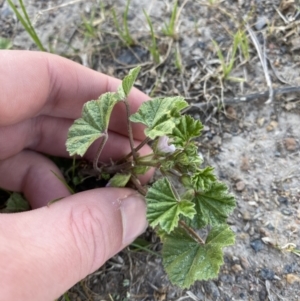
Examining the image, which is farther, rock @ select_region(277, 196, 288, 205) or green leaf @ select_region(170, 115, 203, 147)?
rock @ select_region(277, 196, 288, 205)

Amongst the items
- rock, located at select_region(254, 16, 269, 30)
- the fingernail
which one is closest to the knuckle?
the fingernail

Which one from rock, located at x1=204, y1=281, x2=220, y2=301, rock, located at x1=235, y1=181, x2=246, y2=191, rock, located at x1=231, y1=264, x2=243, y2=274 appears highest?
rock, located at x1=235, y1=181, x2=246, y2=191

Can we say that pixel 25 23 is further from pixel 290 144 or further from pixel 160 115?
pixel 290 144

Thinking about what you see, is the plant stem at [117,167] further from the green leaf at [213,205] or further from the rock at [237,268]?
the rock at [237,268]

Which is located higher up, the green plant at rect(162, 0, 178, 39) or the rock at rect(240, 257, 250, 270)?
the green plant at rect(162, 0, 178, 39)

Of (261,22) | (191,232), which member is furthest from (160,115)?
(261,22)

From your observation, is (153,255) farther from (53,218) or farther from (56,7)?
(56,7)

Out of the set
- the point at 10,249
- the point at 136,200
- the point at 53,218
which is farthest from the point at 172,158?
the point at 10,249

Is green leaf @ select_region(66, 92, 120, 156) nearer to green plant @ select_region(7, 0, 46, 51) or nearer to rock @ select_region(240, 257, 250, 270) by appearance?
green plant @ select_region(7, 0, 46, 51)

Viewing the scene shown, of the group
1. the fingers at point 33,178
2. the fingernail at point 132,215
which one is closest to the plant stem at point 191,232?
the fingernail at point 132,215
